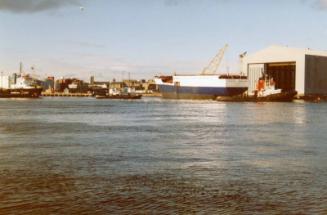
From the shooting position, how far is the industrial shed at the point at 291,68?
131025mm

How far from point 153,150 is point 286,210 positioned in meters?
13.9

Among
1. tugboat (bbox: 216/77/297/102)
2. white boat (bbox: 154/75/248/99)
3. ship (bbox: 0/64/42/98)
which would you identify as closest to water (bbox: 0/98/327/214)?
tugboat (bbox: 216/77/297/102)

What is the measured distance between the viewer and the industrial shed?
13102 centimetres

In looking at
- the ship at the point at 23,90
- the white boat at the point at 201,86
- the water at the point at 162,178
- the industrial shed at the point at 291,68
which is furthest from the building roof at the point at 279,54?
the water at the point at 162,178

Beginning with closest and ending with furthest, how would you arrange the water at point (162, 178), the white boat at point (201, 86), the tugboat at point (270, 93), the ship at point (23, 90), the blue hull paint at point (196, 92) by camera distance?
1. the water at point (162, 178)
2. the tugboat at point (270, 93)
3. the white boat at point (201, 86)
4. the blue hull paint at point (196, 92)
5. the ship at point (23, 90)

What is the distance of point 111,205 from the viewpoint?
537 inches

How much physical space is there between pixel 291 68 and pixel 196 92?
32.3m

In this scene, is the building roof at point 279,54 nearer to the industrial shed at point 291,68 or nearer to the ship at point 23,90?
the industrial shed at point 291,68

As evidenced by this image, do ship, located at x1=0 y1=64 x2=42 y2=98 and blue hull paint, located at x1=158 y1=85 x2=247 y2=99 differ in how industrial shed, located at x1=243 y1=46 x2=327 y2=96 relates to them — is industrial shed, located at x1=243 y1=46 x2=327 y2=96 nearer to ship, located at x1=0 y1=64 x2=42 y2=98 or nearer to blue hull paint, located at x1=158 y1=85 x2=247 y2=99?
blue hull paint, located at x1=158 y1=85 x2=247 y2=99

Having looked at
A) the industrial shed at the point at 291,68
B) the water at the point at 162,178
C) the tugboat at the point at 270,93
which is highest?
the industrial shed at the point at 291,68

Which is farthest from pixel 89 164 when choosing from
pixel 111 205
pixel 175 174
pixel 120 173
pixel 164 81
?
pixel 164 81

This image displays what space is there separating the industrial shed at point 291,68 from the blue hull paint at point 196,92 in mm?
6378

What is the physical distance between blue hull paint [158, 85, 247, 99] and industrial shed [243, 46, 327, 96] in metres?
6.38

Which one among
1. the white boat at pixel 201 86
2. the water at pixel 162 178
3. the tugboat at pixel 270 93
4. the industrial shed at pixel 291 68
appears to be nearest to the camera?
the water at pixel 162 178
